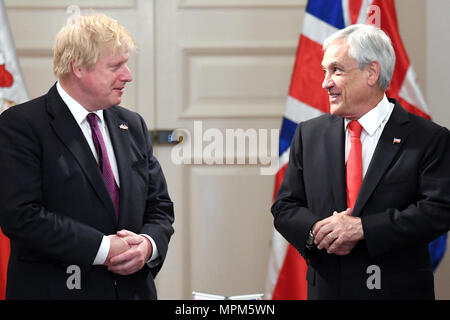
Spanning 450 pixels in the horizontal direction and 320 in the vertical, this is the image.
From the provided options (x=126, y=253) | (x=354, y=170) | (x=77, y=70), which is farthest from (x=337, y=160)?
(x=77, y=70)

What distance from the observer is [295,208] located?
6.40ft

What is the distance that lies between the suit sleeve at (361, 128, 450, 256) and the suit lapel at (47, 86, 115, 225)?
724mm

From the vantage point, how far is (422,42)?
3.08 m

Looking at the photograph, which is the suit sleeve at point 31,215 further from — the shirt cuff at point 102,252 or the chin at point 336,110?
the chin at point 336,110

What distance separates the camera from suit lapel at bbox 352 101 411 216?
1857 millimetres

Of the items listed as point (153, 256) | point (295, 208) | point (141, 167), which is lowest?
point (153, 256)

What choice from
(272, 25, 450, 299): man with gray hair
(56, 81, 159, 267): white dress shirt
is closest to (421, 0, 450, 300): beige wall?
(272, 25, 450, 299): man with gray hair

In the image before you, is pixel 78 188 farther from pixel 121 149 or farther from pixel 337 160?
pixel 337 160

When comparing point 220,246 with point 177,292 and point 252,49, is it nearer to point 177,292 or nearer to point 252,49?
point 177,292

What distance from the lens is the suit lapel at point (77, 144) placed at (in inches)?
69.6

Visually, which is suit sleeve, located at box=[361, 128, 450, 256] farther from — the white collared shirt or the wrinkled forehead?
the wrinkled forehead

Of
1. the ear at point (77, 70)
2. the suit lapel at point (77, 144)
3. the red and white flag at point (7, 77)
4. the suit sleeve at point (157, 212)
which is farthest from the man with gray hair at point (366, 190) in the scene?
the red and white flag at point (7, 77)

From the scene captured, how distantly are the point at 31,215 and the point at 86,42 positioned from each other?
1.59 ft

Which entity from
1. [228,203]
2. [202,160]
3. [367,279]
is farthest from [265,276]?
[367,279]
